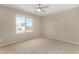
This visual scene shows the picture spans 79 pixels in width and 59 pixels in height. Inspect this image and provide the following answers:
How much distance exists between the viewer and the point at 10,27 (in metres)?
3.56

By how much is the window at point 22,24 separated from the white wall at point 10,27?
7.4 inches

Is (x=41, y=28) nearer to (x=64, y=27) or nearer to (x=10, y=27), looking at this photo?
(x=64, y=27)

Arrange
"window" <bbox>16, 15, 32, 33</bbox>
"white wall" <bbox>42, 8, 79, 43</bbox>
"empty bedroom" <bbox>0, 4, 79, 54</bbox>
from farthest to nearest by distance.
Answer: "white wall" <bbox>42, 8, 79, 43</bbox> < "empty bedroom" <bbox>0, 4, 79, 54</bbox> < "window" <bbox>16, 15, 32, 33</bbox>

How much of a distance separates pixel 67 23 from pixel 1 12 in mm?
2902

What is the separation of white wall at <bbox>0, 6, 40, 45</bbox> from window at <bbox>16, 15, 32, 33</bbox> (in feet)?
0.62

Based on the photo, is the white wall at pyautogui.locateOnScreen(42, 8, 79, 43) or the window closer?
the window

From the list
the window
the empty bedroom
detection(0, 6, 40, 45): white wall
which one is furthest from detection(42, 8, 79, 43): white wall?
the window

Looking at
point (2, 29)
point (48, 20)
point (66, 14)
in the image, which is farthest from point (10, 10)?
point (66, 14)

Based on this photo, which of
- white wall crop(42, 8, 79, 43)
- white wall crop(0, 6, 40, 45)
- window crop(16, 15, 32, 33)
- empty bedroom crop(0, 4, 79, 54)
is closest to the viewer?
window crop(16, 15, 32, 33)

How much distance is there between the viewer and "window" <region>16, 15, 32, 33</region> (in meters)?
2.90

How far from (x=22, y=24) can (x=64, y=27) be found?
6.49 feet

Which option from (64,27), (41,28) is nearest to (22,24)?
(41,28)

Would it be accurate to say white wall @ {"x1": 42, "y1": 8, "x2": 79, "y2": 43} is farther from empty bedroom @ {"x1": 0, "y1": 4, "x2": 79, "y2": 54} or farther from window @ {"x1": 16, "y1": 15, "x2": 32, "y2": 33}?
window @ {"x1": 16, "y1": 15, "x2": 32, "y2": 33}

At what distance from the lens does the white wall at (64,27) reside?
345cm
